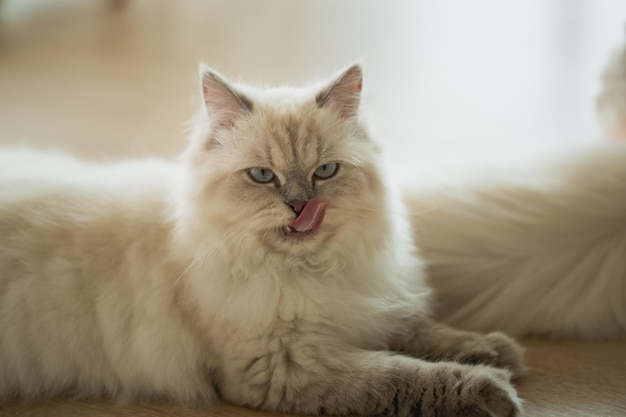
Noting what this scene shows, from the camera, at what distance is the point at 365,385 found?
54.9 inches

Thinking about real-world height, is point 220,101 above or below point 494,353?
above

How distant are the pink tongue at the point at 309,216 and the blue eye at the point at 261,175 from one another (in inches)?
4.7

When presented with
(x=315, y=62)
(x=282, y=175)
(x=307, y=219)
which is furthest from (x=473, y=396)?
(x=315, y=62)

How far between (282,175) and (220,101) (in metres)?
0.25

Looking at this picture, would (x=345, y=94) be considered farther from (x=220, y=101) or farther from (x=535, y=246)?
(x=535, y=246)

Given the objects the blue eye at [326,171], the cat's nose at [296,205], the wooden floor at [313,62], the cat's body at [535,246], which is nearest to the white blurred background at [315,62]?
the wooden floor at [313,62]

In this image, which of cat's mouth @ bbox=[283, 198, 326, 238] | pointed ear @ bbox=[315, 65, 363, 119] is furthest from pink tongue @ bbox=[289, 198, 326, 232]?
pointed ear @ bbox=[315, 65, 363, 119]

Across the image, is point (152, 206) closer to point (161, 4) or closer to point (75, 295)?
point (75, 295)

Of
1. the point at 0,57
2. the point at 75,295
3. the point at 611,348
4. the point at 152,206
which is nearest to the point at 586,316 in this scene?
the point at 611,348

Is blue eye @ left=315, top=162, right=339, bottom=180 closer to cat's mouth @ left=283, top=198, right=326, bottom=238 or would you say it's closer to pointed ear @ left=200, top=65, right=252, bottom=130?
cat's mouth @ left=283, top=198, right=326, bottom=238

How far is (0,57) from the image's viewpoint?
3.48m

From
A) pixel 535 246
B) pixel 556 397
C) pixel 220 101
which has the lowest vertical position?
pixel 556 397

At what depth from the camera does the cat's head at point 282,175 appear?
1.44 m

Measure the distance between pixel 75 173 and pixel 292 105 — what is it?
696mm
